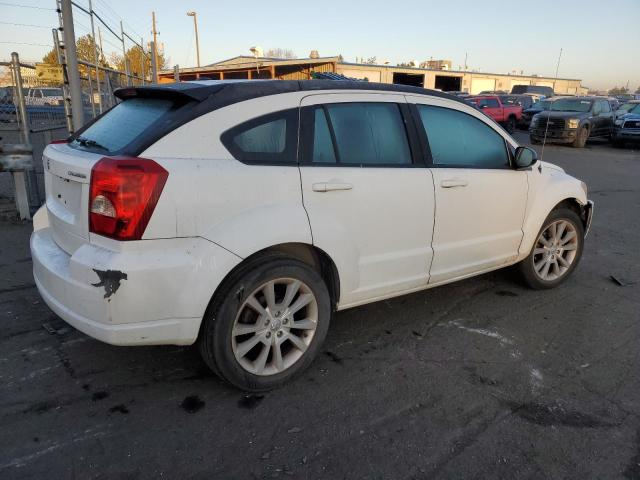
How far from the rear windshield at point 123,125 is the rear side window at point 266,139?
419 mm

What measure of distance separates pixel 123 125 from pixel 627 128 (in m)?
21.1

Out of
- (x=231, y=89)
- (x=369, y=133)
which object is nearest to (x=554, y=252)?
(x=369, y=133)

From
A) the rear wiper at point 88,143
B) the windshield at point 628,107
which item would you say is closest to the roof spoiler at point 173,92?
the rear wiper at point 88,143

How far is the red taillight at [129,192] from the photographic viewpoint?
250 cm

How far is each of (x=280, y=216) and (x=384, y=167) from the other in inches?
34.8

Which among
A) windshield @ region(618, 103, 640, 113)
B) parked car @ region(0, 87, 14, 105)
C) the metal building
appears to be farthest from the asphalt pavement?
windshield @ region(618, 103, 640, 113)

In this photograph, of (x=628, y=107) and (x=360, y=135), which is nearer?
(x=360, y=135)

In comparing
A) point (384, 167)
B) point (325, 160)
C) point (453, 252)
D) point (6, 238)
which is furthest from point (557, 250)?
point (6, 238)

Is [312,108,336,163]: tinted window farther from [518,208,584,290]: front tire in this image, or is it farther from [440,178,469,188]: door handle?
[518,208,584,290]: front tire

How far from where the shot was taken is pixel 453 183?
3.73m

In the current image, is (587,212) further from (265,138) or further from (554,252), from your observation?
(265,138)

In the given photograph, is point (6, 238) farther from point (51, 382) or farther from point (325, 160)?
point (325, 160)

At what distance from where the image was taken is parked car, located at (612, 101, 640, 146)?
63.4 ft

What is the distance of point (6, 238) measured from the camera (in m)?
5.84
